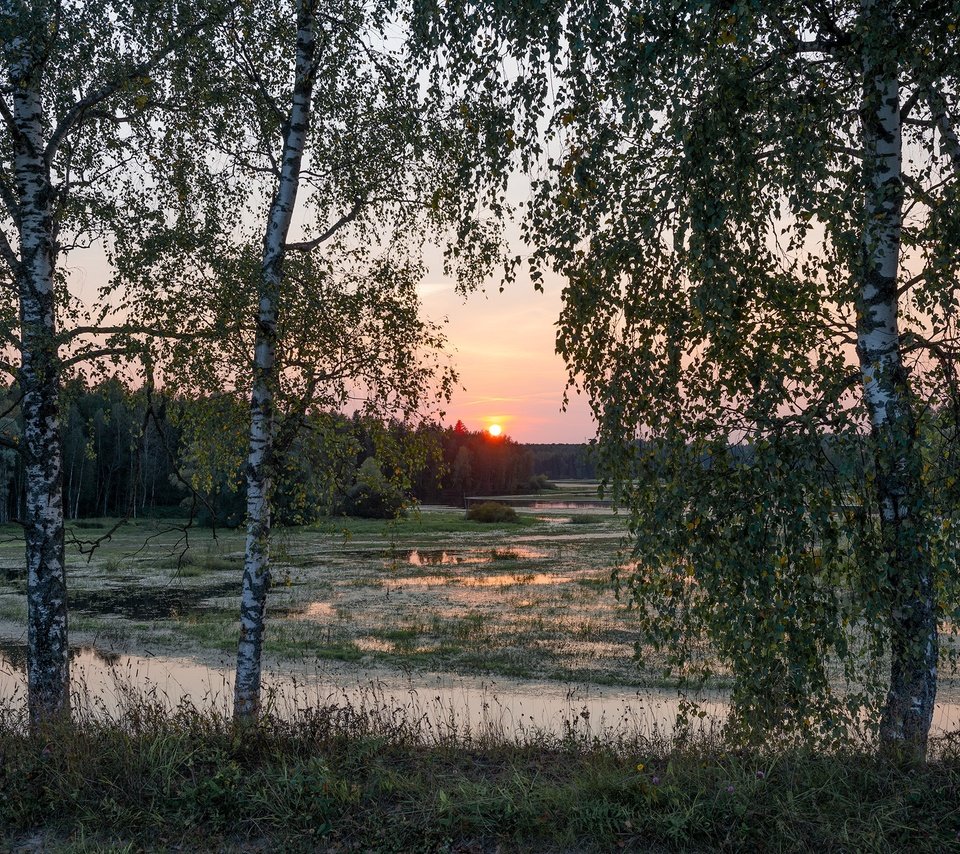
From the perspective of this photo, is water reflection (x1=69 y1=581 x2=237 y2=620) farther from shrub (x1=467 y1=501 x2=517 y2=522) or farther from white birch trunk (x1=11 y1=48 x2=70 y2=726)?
shrub (x1=467 y1=501 x2=517 y2=522)

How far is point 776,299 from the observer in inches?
238

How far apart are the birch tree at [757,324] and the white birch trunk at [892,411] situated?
0.02 metres

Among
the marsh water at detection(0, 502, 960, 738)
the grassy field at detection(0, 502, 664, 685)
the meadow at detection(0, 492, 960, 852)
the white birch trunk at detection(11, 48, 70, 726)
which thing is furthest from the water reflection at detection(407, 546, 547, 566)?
the white birch trunk at detection(11, 48, 70, 726)

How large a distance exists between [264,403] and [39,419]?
2.57m

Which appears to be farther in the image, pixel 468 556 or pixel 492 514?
pixel 492 514

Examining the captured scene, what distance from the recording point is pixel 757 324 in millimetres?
6242

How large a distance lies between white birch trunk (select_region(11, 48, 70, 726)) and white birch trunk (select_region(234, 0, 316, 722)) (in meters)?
2.07

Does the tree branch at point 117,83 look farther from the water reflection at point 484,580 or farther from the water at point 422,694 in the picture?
the water reflection at point 484,580

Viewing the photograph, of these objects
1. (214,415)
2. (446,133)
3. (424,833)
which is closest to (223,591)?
(214,415)

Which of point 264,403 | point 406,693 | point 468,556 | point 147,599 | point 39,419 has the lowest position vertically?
point 468,556

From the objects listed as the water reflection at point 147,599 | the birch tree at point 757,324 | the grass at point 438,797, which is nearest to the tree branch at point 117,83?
the birch tree at point 757,324

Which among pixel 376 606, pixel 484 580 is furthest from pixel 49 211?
pixel 484 580

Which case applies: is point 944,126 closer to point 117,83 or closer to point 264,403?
point 264,403

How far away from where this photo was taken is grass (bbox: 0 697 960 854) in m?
5.03
